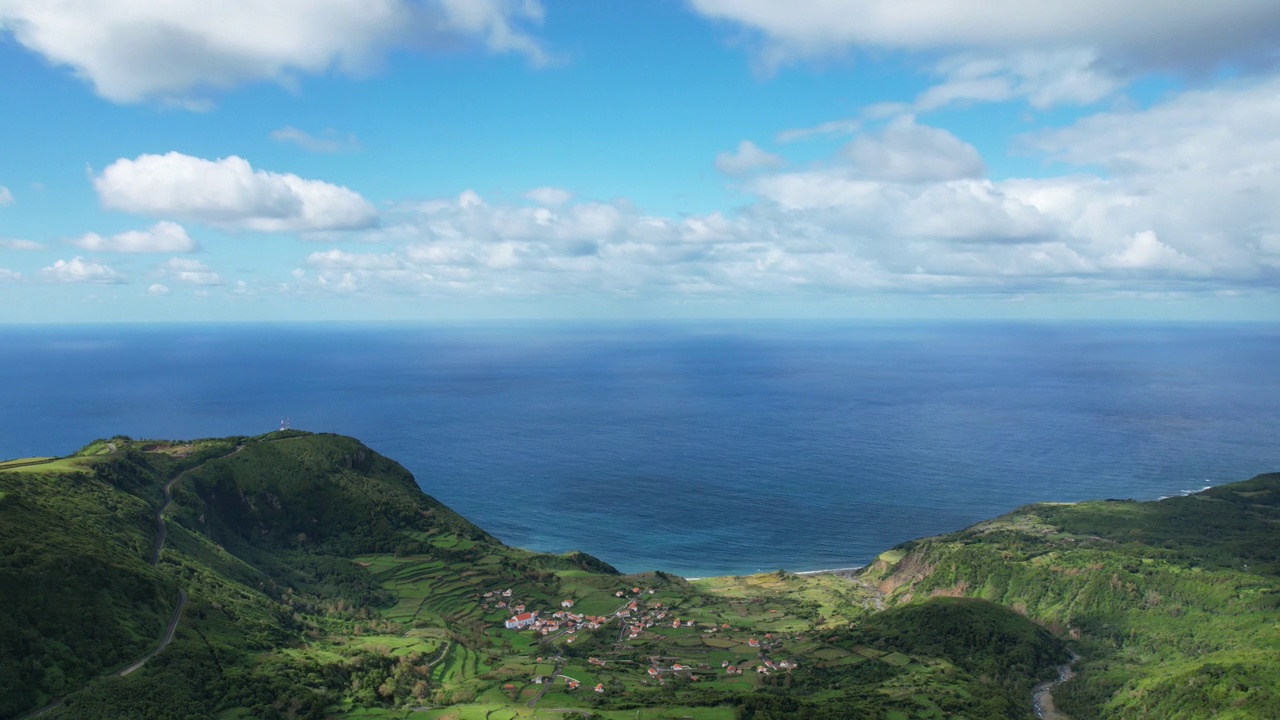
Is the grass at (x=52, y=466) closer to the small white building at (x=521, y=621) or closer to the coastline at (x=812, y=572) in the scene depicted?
the small white building at (x=521, y=621)

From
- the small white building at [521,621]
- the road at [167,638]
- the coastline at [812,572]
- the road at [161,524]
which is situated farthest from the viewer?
the coastline at [812,572]

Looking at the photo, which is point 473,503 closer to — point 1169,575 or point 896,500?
point 896,500

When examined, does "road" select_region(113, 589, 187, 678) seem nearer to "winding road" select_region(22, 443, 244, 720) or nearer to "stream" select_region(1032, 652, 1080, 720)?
"winding road" select_region(22, 443, 244, 720)

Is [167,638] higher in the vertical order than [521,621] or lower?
higher

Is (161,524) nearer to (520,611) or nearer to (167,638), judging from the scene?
(167,638)

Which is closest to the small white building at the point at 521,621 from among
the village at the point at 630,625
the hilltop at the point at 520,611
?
the village at the point at 630,625

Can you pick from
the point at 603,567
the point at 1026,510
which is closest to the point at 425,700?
the point at 603,567

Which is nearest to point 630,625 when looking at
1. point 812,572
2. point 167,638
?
point 812,572

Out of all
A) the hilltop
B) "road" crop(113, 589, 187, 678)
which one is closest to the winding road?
"road" crop(113, 589, 187, 678)
